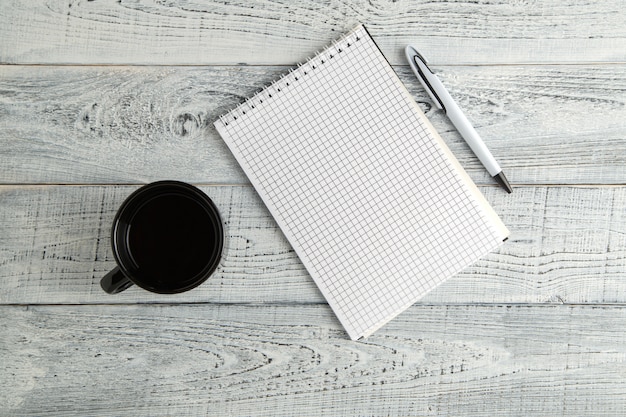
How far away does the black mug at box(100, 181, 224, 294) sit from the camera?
627 mm

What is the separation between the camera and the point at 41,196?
2.34 feet

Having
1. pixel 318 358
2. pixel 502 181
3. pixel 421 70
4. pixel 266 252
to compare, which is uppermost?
pixel 421 70

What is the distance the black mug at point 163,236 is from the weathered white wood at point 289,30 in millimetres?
185

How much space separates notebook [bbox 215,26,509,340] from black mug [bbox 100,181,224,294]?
0.30 ft

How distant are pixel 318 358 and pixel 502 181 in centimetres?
31

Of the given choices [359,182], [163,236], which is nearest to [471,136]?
[359,182]

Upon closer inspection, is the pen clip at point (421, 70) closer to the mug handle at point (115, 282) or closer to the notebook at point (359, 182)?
the notebook at point (359, 182)

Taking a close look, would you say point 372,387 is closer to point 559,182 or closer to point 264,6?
point 559,182

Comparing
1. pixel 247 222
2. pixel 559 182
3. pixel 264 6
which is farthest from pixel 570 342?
pixel 264 6

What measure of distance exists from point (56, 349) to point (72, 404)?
0.07 metres

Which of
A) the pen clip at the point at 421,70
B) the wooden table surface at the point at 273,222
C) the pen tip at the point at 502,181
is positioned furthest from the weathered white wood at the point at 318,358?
the pen clip at the point at 421,70

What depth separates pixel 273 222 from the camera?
2.33ft

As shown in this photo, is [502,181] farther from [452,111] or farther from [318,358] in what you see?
[318,358]

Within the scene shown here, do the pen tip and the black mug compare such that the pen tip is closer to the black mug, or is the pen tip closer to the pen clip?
the pen clip
